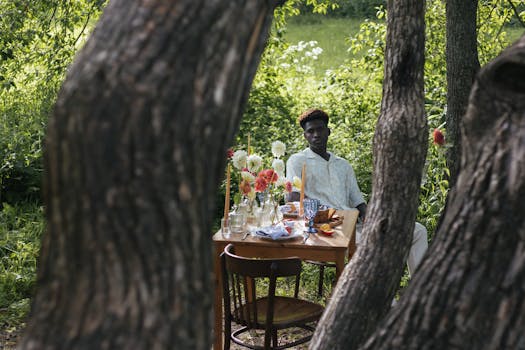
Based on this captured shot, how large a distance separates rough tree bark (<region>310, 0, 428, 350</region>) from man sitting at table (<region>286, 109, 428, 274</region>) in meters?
2.69

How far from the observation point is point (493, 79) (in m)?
2.00

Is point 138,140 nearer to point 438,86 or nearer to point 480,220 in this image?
point 480,220

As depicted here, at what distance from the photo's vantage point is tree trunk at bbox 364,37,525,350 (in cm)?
187

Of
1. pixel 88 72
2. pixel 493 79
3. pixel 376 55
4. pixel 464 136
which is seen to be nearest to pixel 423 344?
pixel 464 136

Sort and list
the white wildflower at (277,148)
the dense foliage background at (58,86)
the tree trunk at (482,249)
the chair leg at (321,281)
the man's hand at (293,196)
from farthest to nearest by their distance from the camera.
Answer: the dense foliage background at (58,86), the chair leg at (321,281), the man's hand at (293,196), the white wildflower at (277,148), the tree trunk at (482,249)

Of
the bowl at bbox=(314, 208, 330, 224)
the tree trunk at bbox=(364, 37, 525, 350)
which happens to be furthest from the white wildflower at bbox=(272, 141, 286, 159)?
the tree trunk at bbox=(364, 37, 525, 350)

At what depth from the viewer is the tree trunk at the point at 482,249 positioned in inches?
73.6

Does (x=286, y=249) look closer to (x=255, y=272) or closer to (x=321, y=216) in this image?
(x=321, y=216)

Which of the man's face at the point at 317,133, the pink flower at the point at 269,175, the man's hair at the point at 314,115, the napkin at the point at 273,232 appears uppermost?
the man's hair at the point at 314,115

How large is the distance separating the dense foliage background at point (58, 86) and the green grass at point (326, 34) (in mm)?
7712

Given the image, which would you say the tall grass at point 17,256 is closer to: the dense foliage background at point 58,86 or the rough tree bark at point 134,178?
the dense foliage background at point 58,86

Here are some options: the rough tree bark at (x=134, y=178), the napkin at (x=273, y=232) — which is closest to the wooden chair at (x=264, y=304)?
the napkin at (x=273, y=232)

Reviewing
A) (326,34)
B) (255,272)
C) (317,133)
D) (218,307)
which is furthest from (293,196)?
(326,34)

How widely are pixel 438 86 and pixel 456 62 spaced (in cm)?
311
